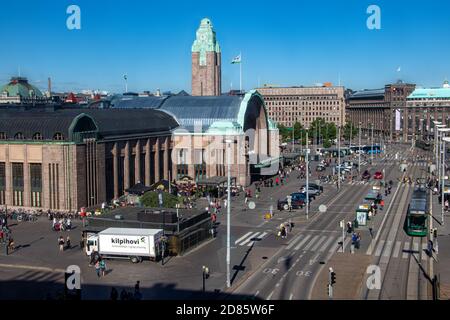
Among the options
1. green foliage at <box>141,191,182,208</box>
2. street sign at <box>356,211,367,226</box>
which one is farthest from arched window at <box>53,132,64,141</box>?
street sign at <box>356,211,367,226</box>

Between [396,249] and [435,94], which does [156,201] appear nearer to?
[396,249]

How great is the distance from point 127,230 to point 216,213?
1999 centimetres

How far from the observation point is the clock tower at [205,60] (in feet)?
397

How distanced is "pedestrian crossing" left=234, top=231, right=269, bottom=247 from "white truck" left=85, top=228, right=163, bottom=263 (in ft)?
25.6

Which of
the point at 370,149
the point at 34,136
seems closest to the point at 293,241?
the point at 34,136

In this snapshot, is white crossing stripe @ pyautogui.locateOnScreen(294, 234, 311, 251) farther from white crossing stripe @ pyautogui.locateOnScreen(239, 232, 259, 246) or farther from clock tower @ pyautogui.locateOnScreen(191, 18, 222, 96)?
clock tower @ pyautogui.locateOnScreen(191, 18, 222, 96)

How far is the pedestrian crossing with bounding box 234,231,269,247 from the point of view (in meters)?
44.6

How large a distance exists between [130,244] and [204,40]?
291ft

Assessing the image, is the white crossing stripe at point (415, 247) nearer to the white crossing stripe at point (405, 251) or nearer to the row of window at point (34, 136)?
the white crossing stripe at point (405, 251)

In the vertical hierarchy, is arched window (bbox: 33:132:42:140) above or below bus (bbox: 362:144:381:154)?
above

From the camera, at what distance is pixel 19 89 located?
12662 centimetres

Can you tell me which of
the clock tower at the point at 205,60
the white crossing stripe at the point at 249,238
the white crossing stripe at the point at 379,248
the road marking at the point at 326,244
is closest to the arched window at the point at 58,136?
the white crossing stripe at the point at 249,238

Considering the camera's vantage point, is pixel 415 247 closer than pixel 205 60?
Yes
